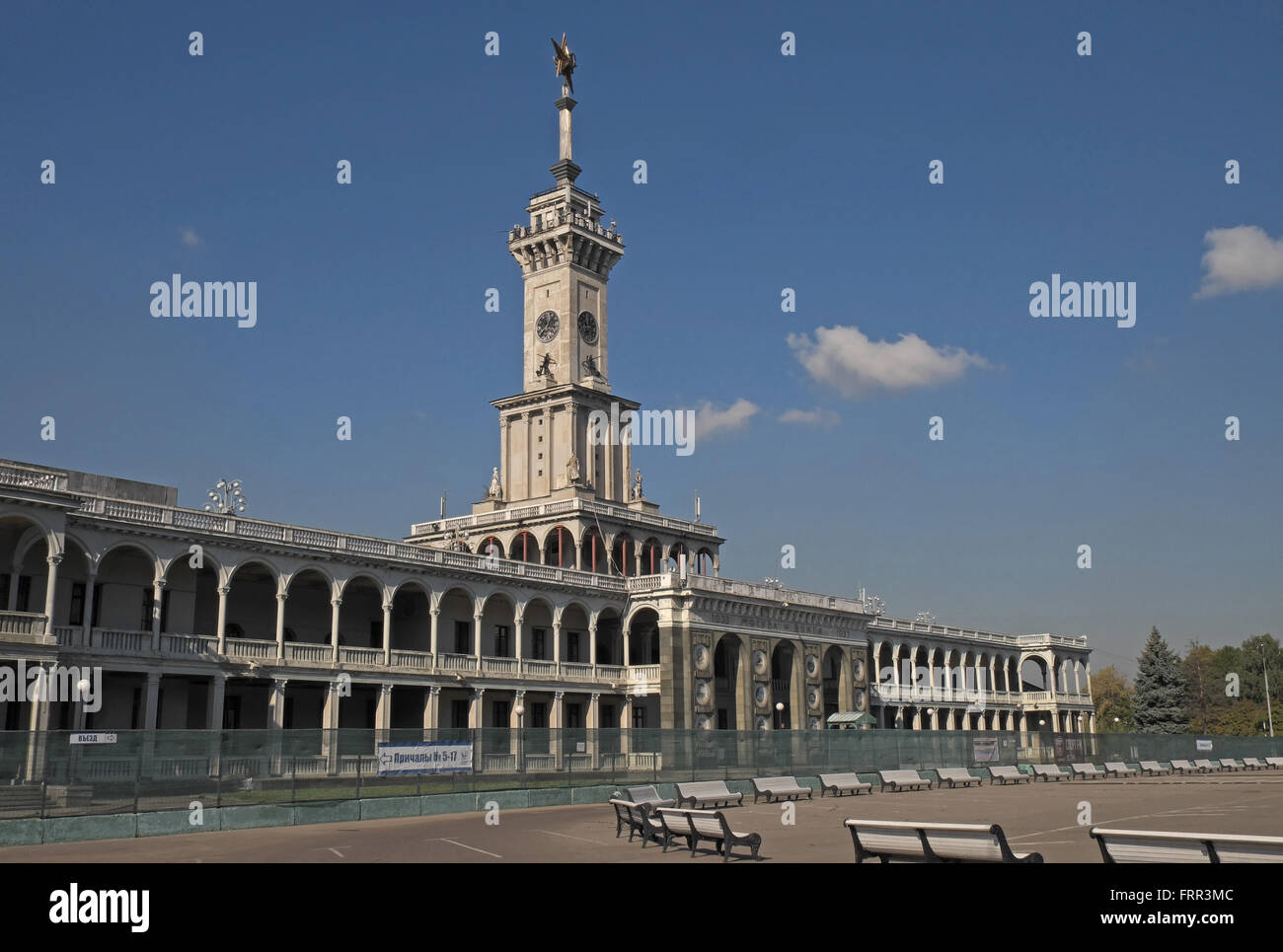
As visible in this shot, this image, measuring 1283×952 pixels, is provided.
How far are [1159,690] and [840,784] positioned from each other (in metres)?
73.9

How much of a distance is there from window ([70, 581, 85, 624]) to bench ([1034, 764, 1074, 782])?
41.9 meters

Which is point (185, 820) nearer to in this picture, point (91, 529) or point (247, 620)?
point (91, 529)

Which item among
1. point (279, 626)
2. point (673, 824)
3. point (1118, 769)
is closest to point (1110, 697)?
point (1118, 769)

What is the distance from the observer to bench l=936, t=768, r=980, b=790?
46.6 meters

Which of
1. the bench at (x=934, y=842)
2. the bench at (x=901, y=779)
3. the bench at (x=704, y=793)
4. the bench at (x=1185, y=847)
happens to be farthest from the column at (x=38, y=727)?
the bench at (x=901, y=779)

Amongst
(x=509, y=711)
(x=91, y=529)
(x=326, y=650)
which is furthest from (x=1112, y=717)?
(x=91, y=529)

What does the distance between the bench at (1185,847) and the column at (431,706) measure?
143 ft

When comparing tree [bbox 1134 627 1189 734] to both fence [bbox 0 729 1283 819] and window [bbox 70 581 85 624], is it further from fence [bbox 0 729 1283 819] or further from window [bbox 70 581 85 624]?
window [bbox 70 581 85 624]

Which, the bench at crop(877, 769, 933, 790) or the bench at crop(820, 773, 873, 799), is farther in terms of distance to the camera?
the bench at crop(877, 769, 933, 790)

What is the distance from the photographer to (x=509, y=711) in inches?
2409

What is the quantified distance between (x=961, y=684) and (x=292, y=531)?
66.7 metres

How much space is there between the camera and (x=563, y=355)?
7862cm

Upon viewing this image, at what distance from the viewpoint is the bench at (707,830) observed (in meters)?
18.8
